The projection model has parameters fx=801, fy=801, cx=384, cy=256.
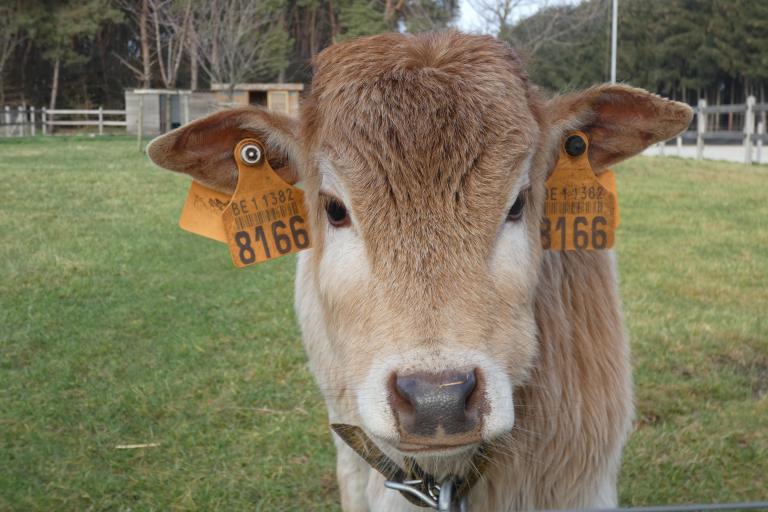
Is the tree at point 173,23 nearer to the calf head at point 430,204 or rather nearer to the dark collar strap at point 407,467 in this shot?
the calf head at point 430,204

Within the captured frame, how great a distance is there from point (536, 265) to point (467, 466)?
602mm

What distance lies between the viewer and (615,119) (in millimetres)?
2479

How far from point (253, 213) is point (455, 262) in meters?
0.88

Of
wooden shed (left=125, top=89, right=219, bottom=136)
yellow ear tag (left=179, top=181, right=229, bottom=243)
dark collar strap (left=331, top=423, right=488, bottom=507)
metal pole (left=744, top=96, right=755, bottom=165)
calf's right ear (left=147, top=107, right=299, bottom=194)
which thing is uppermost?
wooden shed (left=125, top=89, right=219, bottom=136)

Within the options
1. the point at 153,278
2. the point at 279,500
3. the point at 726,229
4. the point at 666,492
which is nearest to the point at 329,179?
the point at 279,500

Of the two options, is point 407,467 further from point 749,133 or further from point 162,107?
point 162,107

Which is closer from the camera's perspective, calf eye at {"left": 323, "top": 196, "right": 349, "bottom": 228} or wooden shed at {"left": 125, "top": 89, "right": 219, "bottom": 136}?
calf eye at {"left": 323, "top": 196, "right": 349, "bottom": 228}

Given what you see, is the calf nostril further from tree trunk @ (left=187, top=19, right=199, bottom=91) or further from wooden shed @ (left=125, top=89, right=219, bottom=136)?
tree trunk @ (left=187, top=19, right=199, bottom=91)

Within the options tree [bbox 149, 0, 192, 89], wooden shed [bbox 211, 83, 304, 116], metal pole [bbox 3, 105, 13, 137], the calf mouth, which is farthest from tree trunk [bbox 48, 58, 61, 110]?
the calf mouth

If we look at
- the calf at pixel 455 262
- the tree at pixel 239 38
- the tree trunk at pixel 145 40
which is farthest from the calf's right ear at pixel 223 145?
the tree trunk at pixel 145 40

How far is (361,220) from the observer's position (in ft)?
6.83

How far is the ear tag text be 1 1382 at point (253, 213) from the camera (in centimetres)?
257

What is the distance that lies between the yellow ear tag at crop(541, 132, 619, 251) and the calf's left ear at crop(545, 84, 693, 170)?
88 mm

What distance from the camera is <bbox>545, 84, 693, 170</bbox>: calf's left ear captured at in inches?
93.4
